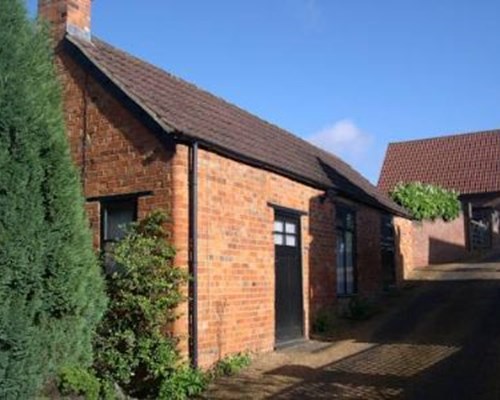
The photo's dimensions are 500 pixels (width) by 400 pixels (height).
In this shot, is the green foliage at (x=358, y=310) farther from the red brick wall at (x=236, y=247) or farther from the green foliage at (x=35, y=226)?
the green foliage at (x=35, y=226)

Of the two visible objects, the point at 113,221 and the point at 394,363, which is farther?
the point at 113,221

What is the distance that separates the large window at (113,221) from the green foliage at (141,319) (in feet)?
2.88

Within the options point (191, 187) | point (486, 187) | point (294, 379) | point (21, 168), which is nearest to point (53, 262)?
point (21, 168)

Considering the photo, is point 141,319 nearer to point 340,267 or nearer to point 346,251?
point 340,267

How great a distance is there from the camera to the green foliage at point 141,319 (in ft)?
35.0

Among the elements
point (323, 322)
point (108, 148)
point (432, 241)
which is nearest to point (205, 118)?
point (108, 148)

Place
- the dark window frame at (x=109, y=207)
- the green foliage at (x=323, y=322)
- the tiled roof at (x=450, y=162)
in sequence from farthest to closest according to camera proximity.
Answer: the tiled roof at (x=450, y=162) → the green foliage at (x=323, y=322) → the dark window frame at (x=109, y=207)

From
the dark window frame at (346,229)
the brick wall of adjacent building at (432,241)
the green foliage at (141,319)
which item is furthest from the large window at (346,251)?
the green foliage at (141,319)

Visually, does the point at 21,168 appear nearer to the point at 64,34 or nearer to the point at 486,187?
the point at 64,34

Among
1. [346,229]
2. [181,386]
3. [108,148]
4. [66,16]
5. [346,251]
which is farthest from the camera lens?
[346,251]

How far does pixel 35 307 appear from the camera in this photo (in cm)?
811

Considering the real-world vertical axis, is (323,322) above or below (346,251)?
below

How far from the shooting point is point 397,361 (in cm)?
1180

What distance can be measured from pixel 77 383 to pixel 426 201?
21.0 m
